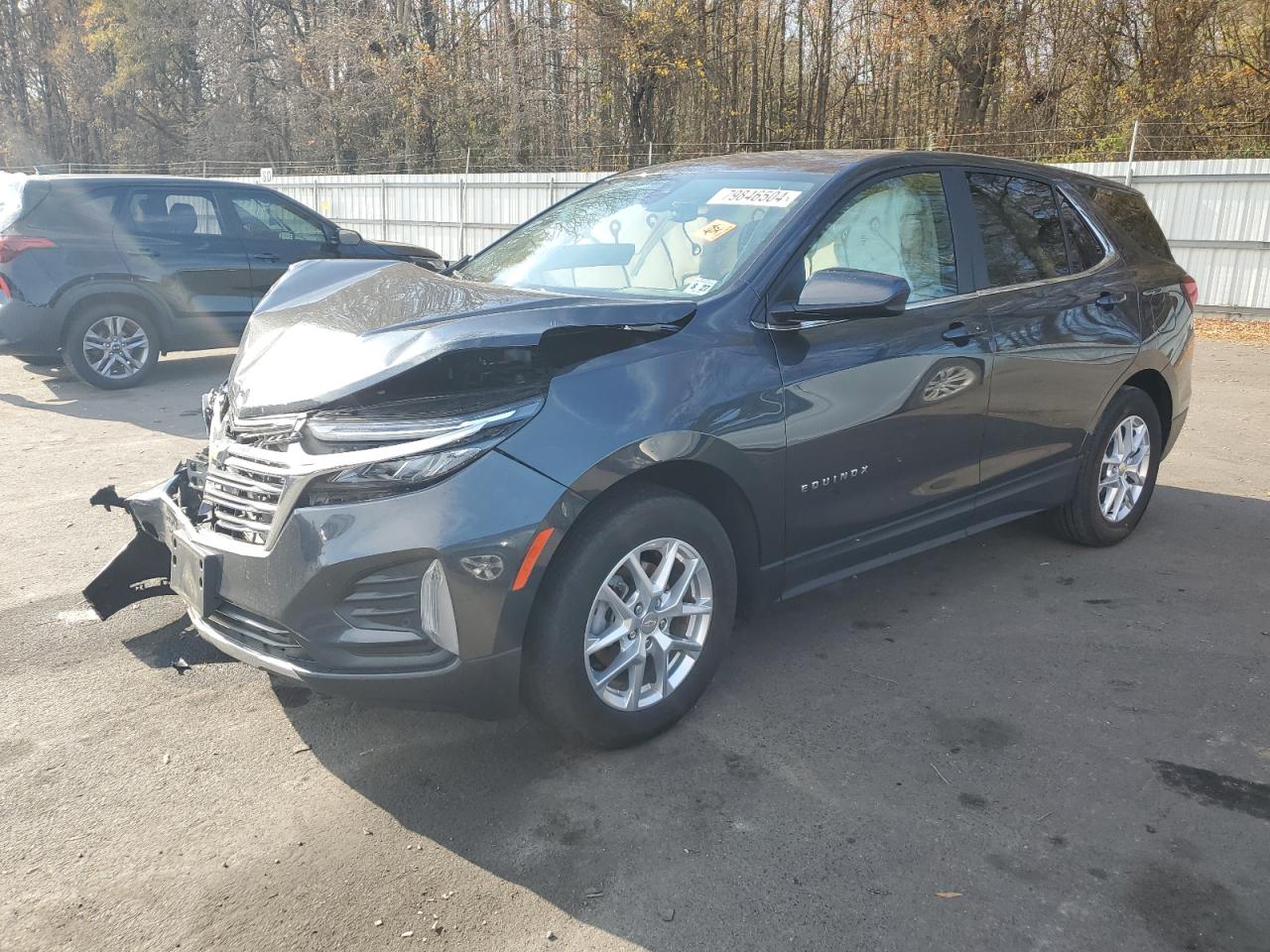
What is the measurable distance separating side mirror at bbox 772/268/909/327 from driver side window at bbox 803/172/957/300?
0.21 meters

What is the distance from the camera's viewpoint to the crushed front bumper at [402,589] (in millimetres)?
2668

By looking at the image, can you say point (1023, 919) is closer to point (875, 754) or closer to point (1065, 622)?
point (875, 754)

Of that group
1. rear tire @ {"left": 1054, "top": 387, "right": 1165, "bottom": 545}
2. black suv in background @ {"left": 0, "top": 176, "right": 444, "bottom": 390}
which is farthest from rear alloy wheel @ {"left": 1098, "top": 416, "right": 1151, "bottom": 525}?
black suv in background @ {"left": 0, "top": 176, "right": 444, "bottom": 390}

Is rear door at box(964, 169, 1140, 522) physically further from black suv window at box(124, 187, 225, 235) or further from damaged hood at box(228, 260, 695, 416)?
black suv window at box(124, 187, 225, 235)

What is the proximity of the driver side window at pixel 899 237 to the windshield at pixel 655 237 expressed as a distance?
0.62ft

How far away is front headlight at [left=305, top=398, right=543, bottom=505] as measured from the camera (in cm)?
269

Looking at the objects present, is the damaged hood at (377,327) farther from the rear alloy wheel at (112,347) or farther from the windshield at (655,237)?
the rear alloy wheel at (112,347)

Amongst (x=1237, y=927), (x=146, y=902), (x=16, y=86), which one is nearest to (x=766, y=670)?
(x=1237, y=927)

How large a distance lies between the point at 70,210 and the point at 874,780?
8252 mm

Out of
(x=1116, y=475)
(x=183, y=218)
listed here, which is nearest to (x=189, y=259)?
(x=183, y=218)

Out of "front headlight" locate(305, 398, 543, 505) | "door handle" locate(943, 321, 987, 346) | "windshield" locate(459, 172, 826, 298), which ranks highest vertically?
"windshield" locate(459, 172, 826, 298)

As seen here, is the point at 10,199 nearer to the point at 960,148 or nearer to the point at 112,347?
the point at 112,347

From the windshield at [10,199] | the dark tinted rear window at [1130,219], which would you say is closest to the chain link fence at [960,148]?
the dark tinted rear window at [1130,219]

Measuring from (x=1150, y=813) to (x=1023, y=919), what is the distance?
69 cm
